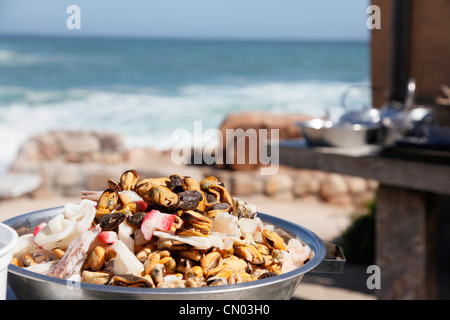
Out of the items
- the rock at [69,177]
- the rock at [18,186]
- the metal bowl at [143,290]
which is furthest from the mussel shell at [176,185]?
the rock at [18,186]

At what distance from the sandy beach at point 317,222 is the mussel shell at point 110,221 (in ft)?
9.35

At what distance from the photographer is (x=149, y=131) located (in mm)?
13469

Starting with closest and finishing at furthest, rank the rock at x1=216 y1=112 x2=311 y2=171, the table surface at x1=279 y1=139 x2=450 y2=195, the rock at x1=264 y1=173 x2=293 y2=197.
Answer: the table surface at x1=279 y1=139 x2=450 y2=195 < the rock at x1=264 y1=173 x2=293 y2=197 < the rock at x1=216 y1=112 x2=311 y2=171

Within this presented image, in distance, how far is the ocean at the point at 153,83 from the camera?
14133 mm

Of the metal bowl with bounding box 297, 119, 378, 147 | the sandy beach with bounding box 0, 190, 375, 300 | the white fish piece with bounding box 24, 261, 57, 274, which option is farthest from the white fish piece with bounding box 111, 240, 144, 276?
the sandy beach with bounding box 0, 190, 375, 300

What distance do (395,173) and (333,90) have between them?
16.6 meters

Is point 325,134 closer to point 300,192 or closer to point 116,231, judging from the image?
point 116,231

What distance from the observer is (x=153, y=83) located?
18.1 metres

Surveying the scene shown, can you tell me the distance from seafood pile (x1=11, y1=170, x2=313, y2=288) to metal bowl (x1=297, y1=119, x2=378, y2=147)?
1.77 meters

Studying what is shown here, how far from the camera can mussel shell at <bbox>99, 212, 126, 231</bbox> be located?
28.5 inches

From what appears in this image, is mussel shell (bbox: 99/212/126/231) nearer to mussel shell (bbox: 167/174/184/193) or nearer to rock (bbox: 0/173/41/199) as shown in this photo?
mussel shell (bbox: 167/174/184/193)

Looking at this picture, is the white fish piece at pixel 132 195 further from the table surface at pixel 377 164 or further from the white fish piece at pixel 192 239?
the table surface at pixel 377 164

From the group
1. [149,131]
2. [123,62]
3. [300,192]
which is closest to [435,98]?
[300,192]

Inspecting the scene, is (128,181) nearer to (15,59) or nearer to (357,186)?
(357,186)
